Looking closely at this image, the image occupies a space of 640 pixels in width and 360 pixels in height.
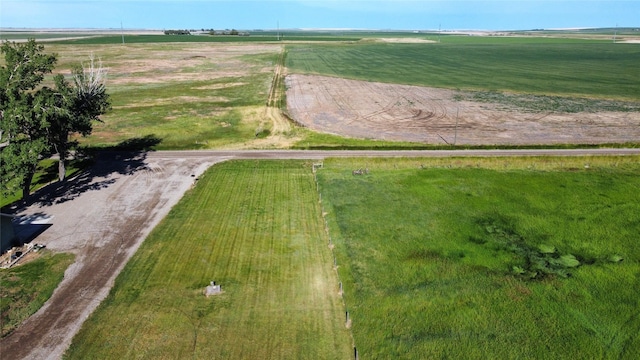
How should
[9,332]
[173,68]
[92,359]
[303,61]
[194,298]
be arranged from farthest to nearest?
[303,61], [173,68], [194,298], [9,332], [92,359]

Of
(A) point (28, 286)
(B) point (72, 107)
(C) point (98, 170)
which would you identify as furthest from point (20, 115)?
(A) point (28, 286)

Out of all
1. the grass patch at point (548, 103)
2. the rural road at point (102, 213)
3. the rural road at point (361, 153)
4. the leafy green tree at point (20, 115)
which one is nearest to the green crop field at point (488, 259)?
the rural road at point (361, 153)

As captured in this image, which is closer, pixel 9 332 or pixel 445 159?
pixel 9 332

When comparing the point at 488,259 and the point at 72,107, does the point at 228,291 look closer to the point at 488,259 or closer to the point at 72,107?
the point at 488,259

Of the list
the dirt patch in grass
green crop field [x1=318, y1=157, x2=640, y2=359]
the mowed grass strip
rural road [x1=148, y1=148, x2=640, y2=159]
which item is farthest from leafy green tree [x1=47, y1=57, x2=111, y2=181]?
the dirt patch in grass

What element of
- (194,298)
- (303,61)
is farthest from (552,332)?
(303,61)

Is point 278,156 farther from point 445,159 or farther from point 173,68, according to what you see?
point 173,68
